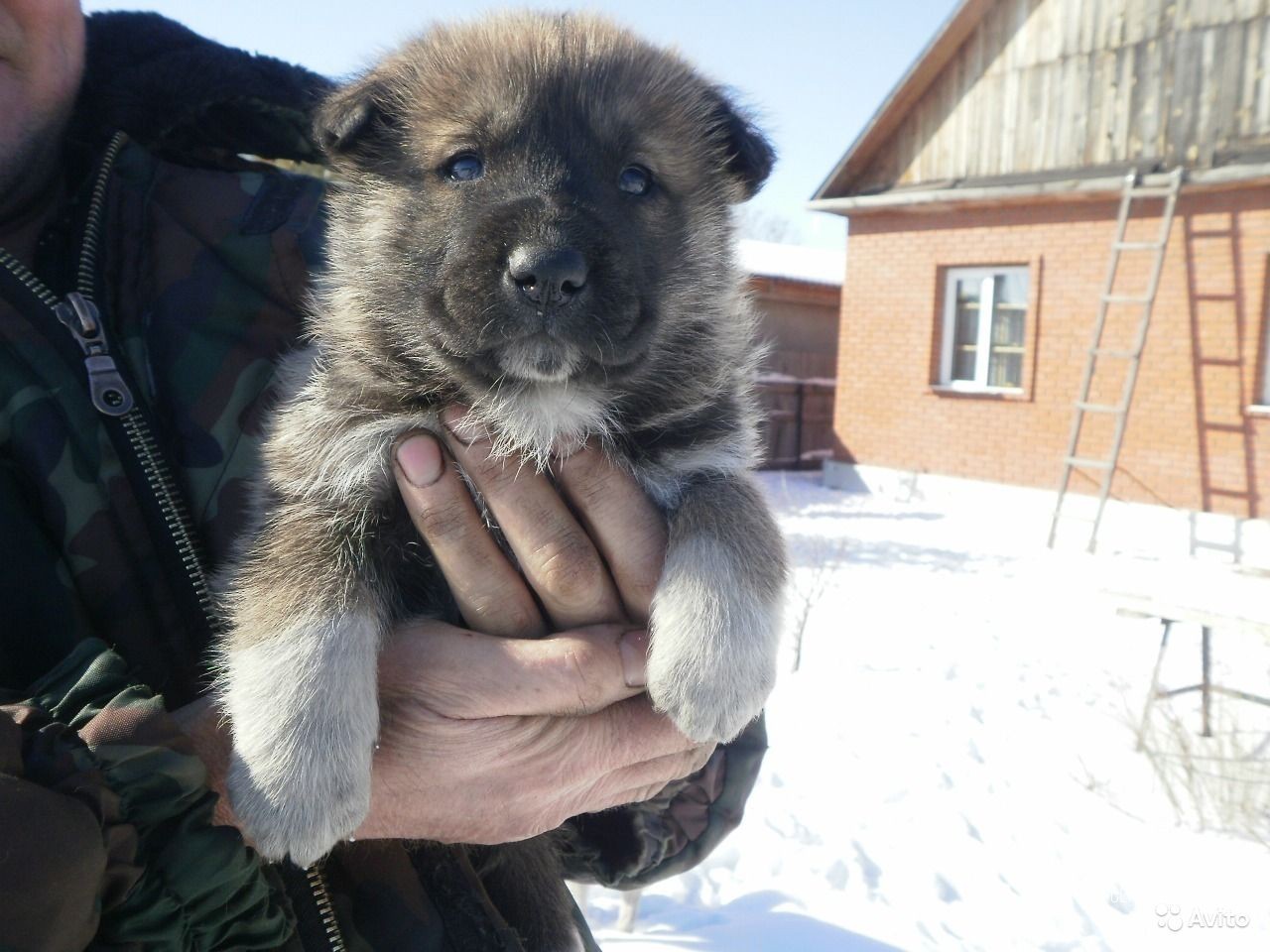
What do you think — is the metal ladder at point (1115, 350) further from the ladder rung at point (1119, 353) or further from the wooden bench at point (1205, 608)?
the wooden bench at point (1205, 608)

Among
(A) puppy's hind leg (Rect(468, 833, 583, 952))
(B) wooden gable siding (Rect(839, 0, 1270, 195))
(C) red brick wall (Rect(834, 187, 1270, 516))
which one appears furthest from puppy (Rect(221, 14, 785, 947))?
(B) wooden gable siding (Rect(839, 0, 1270, 195))

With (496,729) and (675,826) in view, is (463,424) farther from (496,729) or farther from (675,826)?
(675,826)

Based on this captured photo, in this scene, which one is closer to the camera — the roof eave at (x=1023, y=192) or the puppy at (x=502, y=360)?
the puppy at (x=502, y=360)

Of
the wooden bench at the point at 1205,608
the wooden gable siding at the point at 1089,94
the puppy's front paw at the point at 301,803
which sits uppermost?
the wooden gable siding at the point at 1089,94

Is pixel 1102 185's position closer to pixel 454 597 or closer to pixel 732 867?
pixel 732 867

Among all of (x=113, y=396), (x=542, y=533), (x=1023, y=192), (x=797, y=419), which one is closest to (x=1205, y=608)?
(x=542, y=533)

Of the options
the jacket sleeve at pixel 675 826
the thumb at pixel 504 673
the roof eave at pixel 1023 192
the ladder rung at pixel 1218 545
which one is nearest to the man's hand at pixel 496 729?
the thumb at pixel 504 673

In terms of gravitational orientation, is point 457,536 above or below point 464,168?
below
